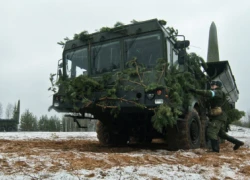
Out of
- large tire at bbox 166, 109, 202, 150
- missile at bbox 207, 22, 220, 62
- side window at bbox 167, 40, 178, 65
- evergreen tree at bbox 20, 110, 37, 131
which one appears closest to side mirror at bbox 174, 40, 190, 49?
side window at bbox 167, 40, 178, 65

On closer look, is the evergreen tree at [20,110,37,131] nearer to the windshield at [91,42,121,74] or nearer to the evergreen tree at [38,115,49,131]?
the evergreen tree at [38,115,49,131]

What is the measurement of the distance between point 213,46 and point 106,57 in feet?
20.1

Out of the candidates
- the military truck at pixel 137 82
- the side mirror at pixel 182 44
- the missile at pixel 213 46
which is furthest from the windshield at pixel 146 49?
the missile at pixel 213 46

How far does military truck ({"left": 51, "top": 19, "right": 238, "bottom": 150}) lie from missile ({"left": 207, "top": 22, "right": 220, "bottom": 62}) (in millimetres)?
3148

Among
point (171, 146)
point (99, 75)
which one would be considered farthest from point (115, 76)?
point (171, 146)

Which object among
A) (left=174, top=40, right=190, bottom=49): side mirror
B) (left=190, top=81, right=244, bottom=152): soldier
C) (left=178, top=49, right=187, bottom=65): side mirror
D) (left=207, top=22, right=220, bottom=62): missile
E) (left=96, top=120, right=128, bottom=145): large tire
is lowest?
(left=96, top=120, right=128, bottom=145): large tire

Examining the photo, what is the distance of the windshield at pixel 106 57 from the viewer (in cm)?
639

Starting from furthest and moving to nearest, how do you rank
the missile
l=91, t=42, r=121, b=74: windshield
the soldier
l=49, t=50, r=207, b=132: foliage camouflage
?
the missile → l=91, t=42, r=121, b=74: windshield → the soldier → l=49, t=50, r=207, b=132: foliage camouflage

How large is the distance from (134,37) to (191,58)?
1.70m

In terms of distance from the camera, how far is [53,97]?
6.67 metres

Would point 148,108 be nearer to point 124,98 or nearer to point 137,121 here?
point 124,98

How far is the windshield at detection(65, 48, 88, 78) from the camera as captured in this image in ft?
22.6

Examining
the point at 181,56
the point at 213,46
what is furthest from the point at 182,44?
the point at 213,46

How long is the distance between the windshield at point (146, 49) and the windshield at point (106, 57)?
275 millimetres
